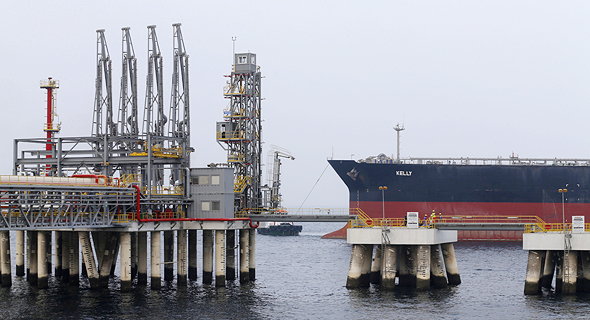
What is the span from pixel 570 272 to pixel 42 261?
127 feet

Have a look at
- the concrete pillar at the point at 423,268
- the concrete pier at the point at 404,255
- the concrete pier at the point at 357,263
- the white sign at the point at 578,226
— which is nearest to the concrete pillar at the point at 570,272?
the white sign at the point at 578,226

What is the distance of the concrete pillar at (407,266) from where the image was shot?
5409cm

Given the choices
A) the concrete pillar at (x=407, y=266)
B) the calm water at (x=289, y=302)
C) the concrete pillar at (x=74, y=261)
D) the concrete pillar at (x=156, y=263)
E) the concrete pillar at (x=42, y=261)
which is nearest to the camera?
the calm water at (x=289, y=302)

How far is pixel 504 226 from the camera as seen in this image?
53094mm

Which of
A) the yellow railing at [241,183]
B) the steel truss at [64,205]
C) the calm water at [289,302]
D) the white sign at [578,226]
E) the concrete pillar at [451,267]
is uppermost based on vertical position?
the yellow railing at [241,183]

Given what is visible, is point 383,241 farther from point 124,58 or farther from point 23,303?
point 124,58

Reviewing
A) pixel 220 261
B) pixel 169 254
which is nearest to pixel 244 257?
pixel 220 261

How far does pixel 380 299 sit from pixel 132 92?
34.6 metres

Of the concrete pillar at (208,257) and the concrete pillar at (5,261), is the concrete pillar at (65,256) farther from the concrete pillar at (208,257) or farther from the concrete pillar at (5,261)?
the concrete pillar at (208,257)

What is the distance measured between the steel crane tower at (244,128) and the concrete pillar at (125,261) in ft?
44.4

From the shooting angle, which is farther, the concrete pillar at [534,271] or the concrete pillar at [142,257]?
the concrete pillar at [142,257]

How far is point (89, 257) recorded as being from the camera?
5297 centimetres

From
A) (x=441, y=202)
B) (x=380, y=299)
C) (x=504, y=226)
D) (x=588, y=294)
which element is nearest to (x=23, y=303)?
(x=380, y=299)

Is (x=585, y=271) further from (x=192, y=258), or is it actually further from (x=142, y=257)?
(x=142, y=257)
